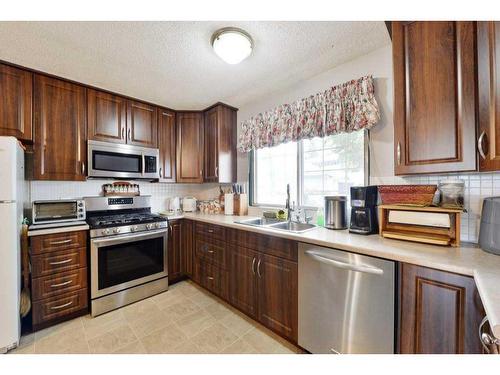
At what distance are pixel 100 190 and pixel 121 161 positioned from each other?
0.50 metres

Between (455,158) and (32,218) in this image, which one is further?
(32,218)

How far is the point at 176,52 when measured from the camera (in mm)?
1647

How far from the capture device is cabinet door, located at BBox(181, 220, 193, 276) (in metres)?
2.64

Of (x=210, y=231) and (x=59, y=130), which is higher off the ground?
(x=59, y=130)

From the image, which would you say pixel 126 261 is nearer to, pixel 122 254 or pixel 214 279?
pixel 122 254

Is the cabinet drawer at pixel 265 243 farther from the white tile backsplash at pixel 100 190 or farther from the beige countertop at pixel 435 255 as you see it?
the white tile backsplash at pixel 100 190

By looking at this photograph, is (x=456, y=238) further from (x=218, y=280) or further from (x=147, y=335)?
(x=147, y=335)

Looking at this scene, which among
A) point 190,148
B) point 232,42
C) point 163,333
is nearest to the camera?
point 232,42

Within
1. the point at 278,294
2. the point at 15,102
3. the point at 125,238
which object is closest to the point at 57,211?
the point at 125,238

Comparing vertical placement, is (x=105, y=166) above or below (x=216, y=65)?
below

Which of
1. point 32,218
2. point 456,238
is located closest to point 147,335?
point 32,218

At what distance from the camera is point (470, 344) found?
911 millimetres

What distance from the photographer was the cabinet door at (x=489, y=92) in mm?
965

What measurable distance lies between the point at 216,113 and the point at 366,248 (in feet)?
7.75
